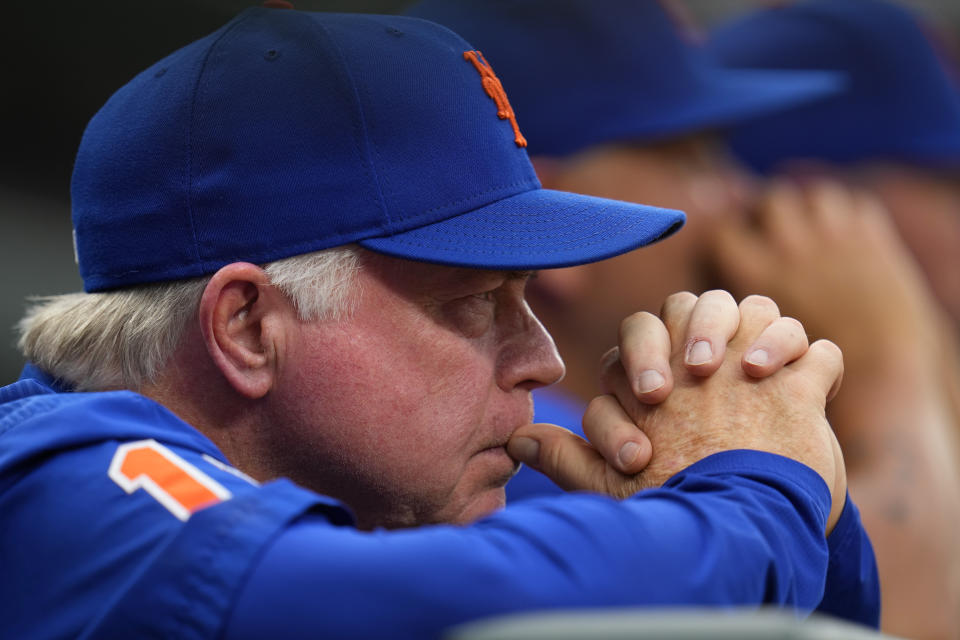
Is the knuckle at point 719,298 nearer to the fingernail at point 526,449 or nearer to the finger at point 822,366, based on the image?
the finger at point 822,366

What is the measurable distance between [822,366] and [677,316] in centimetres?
17

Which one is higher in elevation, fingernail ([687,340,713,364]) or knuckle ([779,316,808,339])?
fingernail ([687,340,713,364])

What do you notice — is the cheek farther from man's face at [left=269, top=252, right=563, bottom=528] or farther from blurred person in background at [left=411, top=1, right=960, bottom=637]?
blurred person in background at [left=411, top=1, right=960, bottom=637]

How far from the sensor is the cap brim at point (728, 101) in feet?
7.07

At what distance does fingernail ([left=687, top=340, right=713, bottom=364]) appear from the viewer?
1.12 meters

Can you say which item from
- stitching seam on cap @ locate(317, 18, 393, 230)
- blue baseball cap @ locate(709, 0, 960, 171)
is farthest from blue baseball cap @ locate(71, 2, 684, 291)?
blue baseball cap @ locate(709, 0, 960, 171)

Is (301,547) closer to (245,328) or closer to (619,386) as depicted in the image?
(245,328)

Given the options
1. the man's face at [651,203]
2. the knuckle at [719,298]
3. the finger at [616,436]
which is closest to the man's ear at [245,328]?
the finger at [616,436]

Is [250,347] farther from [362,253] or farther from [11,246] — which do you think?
[11,246]

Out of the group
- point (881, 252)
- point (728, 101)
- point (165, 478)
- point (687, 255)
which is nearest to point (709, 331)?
point (165, 478)

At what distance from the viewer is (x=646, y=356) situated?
3.82 ft

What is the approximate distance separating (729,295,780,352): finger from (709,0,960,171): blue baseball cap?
1973mm

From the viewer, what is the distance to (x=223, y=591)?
0.81 metres

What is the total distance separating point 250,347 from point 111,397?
0.58ft
